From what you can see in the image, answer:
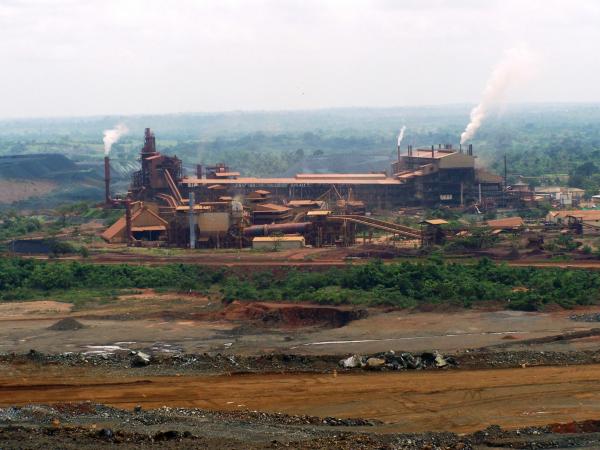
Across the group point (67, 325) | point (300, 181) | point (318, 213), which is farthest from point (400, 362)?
point (300, 181)

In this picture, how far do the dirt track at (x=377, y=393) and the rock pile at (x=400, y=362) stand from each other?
32.7 inches

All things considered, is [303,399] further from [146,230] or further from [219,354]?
[146,230]

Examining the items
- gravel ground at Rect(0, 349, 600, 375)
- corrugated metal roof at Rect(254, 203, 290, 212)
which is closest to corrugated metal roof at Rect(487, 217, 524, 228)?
corrugated metal roof at Rect(254, 203, 290, 212)

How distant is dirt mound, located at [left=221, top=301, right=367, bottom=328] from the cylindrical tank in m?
23.1

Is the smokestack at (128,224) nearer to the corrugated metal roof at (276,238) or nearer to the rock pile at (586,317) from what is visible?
the corrugated metal roof at (276,238)

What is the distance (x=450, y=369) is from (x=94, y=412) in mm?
12781

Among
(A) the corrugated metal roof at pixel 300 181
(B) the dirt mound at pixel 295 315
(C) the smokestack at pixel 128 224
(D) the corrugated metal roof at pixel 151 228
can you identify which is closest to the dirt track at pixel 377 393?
(B) the dirt mound at pixel 295 315

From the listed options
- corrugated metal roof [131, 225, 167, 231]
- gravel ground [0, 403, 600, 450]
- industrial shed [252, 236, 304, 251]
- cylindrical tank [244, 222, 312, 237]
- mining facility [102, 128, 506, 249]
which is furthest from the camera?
corrugated metal roof [131, 225, 167, 231]

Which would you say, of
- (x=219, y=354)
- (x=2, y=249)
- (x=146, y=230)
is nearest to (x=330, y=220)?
(x=146, y=230)

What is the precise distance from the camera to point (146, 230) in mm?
79938

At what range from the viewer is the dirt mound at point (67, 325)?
50.0 meters

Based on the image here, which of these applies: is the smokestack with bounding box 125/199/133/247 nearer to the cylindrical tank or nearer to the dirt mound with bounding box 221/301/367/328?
the cylindrical tank

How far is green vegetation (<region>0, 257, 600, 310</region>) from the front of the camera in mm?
54156

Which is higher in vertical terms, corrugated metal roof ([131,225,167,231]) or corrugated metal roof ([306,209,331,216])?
corrugated metal roof ([306,209,331,216])
